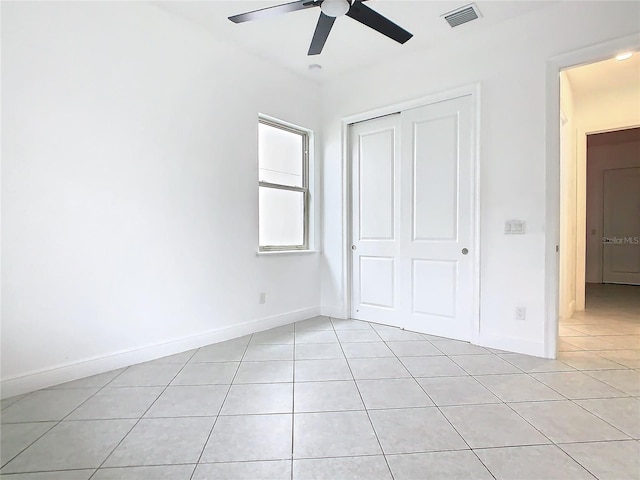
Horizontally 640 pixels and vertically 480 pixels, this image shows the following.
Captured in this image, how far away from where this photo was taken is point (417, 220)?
3.47 meters

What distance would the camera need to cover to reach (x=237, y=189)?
10.8 feet

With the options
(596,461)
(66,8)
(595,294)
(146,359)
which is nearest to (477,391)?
(596,461)

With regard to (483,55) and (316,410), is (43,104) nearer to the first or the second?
(316,410)

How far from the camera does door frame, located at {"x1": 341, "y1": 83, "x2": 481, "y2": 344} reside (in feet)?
10.0

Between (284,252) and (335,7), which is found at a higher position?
(335,7)

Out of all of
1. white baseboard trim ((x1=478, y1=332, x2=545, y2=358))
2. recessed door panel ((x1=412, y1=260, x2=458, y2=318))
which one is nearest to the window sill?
recessed door panel ((x1=412, y1=260, x2=458, y2=318))

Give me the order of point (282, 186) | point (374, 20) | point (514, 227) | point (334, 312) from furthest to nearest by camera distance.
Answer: point (334, 312) → point (282, 186) → point (514, 227) → point (374, 20)

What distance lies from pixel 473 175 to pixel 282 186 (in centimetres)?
197

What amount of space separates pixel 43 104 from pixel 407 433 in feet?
9.52

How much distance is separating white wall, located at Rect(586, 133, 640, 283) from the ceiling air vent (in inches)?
240

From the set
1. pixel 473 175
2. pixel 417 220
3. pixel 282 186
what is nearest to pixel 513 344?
pixel 417 220

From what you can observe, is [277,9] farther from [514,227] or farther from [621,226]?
[621,226]

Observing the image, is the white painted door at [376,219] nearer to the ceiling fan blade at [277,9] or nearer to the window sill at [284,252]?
the window sill at [284,252]

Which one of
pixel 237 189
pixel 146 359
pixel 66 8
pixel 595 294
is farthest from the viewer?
pixel 595 294
